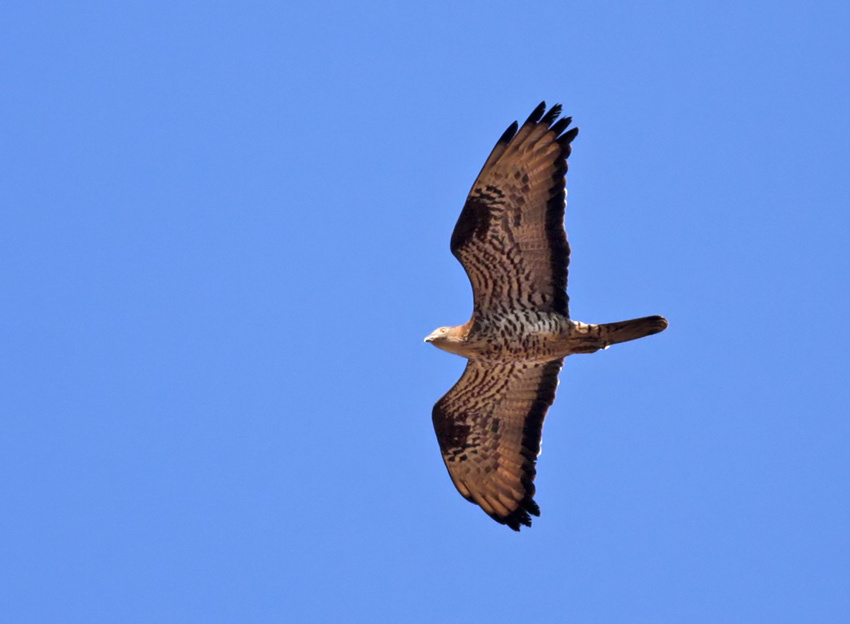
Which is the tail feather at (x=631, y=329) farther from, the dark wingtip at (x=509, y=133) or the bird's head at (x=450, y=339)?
the dark wingtip at (x=509, y=133)

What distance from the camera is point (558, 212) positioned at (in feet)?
43.9

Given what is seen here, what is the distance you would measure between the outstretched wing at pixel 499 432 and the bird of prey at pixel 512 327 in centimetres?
1

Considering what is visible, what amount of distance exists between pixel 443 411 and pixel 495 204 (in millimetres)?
2870

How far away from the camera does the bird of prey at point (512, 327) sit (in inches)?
521

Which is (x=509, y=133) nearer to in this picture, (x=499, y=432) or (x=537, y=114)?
(x=537, y=114)

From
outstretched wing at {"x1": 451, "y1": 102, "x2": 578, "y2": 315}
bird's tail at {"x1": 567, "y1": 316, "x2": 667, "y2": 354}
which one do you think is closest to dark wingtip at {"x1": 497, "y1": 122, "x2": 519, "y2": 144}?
outstretched wing at {"x1": 451, "y1": 102, "x2": 578, "y2": 315}

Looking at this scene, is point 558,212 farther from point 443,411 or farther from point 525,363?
point 443,411

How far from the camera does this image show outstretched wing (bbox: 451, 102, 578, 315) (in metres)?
13.2

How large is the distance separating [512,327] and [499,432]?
1631 millimetres

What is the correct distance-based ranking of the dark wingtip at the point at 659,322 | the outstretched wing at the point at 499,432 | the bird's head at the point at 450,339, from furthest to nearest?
the outstretched wing at the point at 499,432
the bird's head at the point at 450,339
the dark wingtip at the point at 659,322

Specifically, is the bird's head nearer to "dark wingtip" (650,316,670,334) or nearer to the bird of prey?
the bird of prey

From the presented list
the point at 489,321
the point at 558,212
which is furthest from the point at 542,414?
the point at 558,212

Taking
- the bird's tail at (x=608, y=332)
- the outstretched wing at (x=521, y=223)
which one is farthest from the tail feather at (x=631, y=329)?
the outstretched wing at (x=521, y=223)

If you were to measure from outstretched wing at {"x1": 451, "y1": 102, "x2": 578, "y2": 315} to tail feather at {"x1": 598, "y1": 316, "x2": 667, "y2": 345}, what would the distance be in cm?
62
